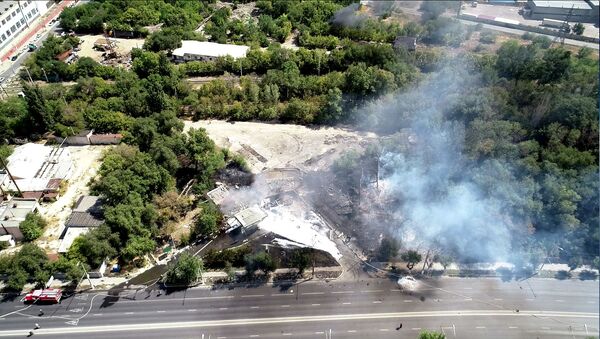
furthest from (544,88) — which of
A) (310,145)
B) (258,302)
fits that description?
(258,302)

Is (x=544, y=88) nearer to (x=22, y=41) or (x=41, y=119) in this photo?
(x=41, y=119)

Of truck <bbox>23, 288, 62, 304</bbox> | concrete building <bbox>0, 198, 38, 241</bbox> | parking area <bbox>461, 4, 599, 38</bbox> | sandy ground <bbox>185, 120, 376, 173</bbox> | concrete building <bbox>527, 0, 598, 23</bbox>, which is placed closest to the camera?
truck <bbox>23, 288, 62, 304</bbox>

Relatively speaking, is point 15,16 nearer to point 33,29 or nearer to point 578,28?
point 33,29

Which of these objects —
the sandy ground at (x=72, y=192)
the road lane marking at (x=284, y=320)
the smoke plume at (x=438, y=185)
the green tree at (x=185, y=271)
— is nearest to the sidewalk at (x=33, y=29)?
the sandy ground at (x=72, y=192)

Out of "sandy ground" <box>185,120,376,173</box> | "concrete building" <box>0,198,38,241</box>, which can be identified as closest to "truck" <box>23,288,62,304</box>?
"concrete building" <box>0,198,38,241</box>

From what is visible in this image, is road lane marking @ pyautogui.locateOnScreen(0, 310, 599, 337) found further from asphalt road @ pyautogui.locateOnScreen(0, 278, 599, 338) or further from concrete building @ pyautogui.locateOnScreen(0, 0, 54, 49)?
concrete building @ pyautogui.locateOnScreen(0, 0, 54, 49)
